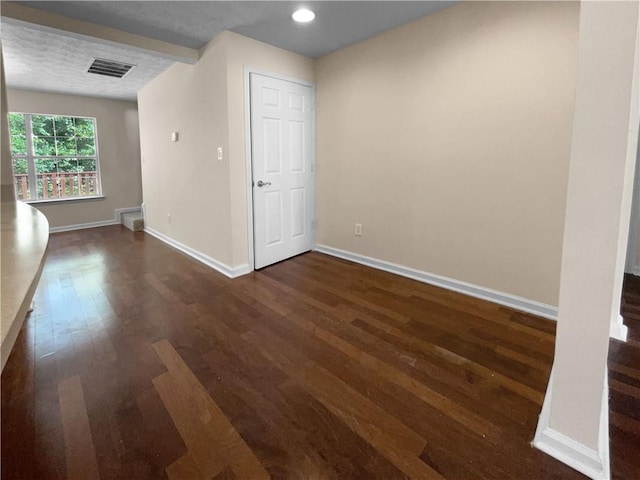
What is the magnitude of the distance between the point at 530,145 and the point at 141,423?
288 cm

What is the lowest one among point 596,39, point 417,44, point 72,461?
point 72,461

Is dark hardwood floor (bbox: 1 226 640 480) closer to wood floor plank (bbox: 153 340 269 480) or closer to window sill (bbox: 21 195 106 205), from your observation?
wood floor plank (bbox: 153 340 269 480)

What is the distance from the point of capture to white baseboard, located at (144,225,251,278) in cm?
346

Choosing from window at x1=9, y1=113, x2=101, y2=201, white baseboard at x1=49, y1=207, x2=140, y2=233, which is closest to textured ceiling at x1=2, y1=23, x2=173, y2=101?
window at x1=9, y1=113, x2=101, y2=201

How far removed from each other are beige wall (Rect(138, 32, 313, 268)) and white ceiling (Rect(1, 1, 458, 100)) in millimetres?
202

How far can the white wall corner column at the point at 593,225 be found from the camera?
1066 mm

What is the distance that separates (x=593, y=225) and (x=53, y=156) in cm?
712

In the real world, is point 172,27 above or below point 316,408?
above

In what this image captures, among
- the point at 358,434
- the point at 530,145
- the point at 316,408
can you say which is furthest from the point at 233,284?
the point at 530,145

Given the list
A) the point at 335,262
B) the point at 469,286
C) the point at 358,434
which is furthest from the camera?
the point at 335,262

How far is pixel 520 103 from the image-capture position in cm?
243

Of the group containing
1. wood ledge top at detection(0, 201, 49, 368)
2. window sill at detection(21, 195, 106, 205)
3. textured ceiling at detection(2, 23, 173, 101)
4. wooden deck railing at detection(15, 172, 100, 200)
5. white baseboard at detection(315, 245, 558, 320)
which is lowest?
white baseboard at detection(315, 245, 558, 320)

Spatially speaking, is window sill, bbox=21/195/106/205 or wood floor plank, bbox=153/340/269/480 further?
window sill, bbox=21/195/106/205

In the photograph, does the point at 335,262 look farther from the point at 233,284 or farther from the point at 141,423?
the point at 141,423
